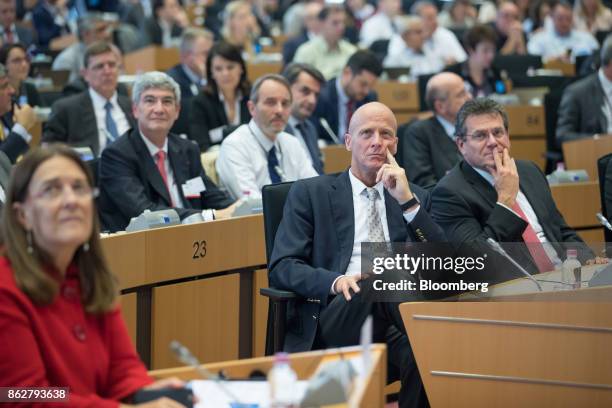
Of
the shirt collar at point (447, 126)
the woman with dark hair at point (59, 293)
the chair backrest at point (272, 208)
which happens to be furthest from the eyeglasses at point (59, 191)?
the shirt collar at point (447, 126)

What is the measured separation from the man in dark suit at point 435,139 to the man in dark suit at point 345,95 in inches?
43.1

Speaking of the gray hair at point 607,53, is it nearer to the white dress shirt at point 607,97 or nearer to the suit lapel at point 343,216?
the white dress shirt at point 607,97

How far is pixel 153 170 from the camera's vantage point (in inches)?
210

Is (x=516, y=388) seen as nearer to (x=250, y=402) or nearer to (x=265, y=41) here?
(x=250, y=402)

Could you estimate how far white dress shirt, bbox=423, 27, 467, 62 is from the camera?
11305mm

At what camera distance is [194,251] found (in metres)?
4.62

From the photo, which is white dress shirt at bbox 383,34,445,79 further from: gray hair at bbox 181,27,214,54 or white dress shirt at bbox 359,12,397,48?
gray hair at bbox 181,27,214,54

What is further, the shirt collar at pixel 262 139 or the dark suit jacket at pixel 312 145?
the dark suit jacket at pixel 312 145

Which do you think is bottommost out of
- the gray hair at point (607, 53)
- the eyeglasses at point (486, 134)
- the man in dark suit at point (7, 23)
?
the eyeglasses at point (486, 134)

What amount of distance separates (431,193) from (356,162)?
398 millimetres

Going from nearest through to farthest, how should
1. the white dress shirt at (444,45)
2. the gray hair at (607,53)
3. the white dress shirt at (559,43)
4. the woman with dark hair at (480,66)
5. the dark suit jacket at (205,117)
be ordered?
the dark suit jacket at (205,117)
the gray hair at (607,53)
the woman with dark hair at (480,66)
the white dress shirt at (444,45)
the white dress shirt at (559,43)

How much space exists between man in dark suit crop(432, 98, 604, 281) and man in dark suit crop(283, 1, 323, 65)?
20.3 feet

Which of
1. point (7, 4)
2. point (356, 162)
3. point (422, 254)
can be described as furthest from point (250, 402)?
point (7, 4)

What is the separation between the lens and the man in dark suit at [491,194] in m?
4.25
